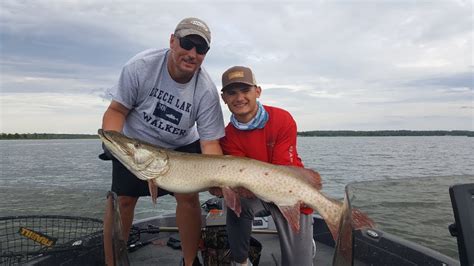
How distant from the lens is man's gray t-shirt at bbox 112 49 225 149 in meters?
3.58

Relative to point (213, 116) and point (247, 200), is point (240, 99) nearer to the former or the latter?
point (213, 116)

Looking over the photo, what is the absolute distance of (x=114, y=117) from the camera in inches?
141

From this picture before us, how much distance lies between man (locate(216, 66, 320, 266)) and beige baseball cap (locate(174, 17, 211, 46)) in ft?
1.43

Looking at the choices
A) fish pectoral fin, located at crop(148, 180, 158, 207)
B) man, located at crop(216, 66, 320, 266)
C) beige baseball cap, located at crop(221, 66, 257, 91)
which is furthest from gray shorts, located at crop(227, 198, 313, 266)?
beige baseball cap, located at crop(221, 66, 257, 91)

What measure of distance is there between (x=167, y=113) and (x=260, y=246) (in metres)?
1.76

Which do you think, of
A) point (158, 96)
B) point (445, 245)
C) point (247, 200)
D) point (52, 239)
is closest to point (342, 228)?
point (247, 200)

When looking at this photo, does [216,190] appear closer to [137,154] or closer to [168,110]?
[137,154]

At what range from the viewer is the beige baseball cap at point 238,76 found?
11.6 ft

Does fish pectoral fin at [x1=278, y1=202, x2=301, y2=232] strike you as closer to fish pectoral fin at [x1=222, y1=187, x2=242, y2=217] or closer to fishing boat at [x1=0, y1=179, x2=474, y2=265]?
fish pectoral fin at [x1=222, y1=187, x2=242, y2=217]

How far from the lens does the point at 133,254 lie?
4828 millimetres

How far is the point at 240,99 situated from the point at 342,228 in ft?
6.88

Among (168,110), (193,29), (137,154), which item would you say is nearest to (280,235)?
(137,154)

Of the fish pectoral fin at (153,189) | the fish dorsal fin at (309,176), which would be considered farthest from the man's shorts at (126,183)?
the fish dorsal fin at (309,176)

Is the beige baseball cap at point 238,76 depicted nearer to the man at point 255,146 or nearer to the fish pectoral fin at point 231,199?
the man at point 255,146
